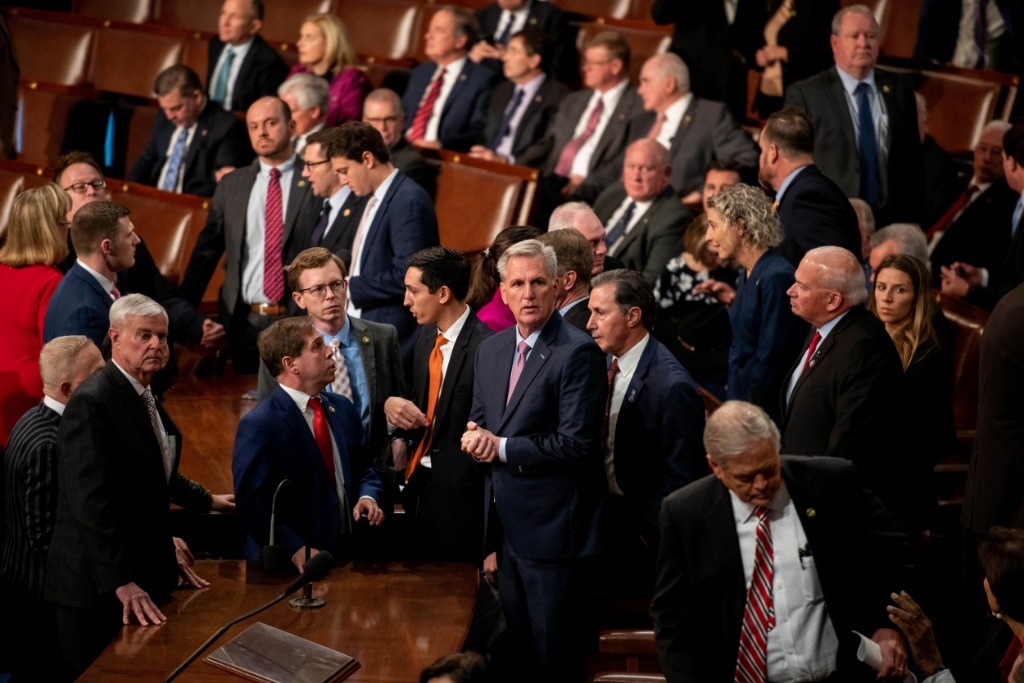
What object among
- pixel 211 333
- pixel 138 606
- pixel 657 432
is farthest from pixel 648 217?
pixel 138 606

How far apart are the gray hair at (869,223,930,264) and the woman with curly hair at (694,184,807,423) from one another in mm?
834

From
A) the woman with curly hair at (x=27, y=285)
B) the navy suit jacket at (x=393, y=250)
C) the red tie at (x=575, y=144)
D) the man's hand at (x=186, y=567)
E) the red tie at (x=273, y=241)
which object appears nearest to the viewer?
the man's hand at (x=186, y=567)

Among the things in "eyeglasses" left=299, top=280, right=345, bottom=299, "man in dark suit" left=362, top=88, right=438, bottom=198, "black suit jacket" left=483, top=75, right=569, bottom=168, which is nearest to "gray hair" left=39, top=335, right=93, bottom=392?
"eyeglasses" left=299, top=280, right=345, bottom=299

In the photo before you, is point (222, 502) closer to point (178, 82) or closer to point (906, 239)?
point (906, 239)

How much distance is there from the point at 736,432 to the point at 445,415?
1.34 metres

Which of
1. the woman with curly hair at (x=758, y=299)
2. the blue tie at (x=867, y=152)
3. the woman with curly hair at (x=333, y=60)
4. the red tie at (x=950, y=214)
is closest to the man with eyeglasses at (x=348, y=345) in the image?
the woman with curly hair at (x=758, y=299)

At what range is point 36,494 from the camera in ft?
12.1

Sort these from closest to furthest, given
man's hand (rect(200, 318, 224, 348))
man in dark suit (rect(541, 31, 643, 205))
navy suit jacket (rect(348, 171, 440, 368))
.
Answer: navy suit jacket (rect(348, 171, 440, 368)) → man's hand (rect(200, 318, 224, 348)) → man in dark suit (rect(541, 31, 643, 205))

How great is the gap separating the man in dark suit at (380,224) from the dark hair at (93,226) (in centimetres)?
101

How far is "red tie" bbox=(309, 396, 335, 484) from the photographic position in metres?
3.89

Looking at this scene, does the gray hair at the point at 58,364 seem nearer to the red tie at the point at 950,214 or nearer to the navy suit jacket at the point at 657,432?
→ the navy suit jacket at the point at 657,432

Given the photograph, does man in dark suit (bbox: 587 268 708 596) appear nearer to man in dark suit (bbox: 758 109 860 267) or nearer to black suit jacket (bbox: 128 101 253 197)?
man in dark suit (bbox: 758 109 860 267)

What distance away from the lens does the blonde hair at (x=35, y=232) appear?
4.66 m

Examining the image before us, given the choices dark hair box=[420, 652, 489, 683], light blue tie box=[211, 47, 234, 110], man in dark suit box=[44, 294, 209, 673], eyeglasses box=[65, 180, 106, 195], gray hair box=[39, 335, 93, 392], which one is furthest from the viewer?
light blue tie box=[211, 47, 234, 110]
